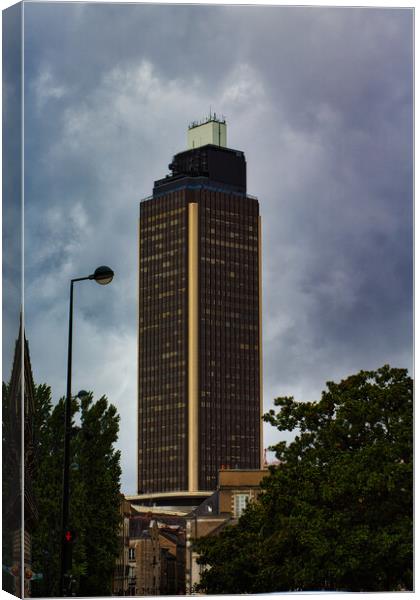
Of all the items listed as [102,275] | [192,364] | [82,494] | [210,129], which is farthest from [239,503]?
[192,364]

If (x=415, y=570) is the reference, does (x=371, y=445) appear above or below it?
above

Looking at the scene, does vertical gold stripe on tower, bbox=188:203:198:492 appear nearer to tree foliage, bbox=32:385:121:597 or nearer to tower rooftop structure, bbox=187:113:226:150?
tower rooftop structure, bbox=187:113:226:150

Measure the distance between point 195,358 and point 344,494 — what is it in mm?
152102

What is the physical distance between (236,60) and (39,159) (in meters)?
11.3

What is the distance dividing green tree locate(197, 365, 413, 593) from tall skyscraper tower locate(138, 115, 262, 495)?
135m

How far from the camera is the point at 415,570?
34.5 m

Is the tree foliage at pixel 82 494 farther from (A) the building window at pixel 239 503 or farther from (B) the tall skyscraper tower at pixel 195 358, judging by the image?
(B) the tall skyscraper tower at pixel 195 358

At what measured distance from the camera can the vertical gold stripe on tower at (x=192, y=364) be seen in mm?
186875

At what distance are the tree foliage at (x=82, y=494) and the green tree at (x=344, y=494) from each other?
299 inches

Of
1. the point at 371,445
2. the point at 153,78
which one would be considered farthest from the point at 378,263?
the point at 153,78

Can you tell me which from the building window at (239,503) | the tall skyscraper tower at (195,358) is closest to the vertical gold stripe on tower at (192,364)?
the tall skyscraper tower at (195,358)

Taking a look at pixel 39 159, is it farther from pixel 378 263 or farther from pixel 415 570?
pixel 415 570

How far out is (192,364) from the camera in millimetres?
193250

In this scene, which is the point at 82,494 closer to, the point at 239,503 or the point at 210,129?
the point at 239,503
